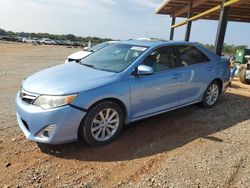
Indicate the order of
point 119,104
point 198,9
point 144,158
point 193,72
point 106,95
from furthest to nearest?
point 198,9
point 193,72
point 119,104
point 106,95
point 144,158

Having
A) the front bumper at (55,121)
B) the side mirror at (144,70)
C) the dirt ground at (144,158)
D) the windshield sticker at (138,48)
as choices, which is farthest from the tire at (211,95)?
the front bumper at (55,121)

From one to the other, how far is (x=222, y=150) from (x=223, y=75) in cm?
284

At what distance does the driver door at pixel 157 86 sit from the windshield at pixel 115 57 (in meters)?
0.27

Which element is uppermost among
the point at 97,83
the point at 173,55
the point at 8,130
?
the point at 173,55

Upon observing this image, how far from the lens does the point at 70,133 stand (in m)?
4.03

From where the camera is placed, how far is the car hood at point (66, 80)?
4.07 meters

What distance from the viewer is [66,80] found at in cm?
433

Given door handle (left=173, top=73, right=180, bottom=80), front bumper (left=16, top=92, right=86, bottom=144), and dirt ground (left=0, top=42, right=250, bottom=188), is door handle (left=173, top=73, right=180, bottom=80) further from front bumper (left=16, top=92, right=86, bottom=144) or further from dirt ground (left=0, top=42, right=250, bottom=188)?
front bumper (left=16, top=92, right=86, bottom=144)

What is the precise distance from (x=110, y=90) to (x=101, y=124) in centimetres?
54

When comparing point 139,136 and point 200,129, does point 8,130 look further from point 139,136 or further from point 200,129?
point 200,129

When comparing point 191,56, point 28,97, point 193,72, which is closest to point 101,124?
point 28,97

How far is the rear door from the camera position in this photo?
5691 millimetres

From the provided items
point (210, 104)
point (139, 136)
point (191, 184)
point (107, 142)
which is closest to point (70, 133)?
point (107, 142)

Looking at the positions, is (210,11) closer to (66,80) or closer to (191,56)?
(191,56)
